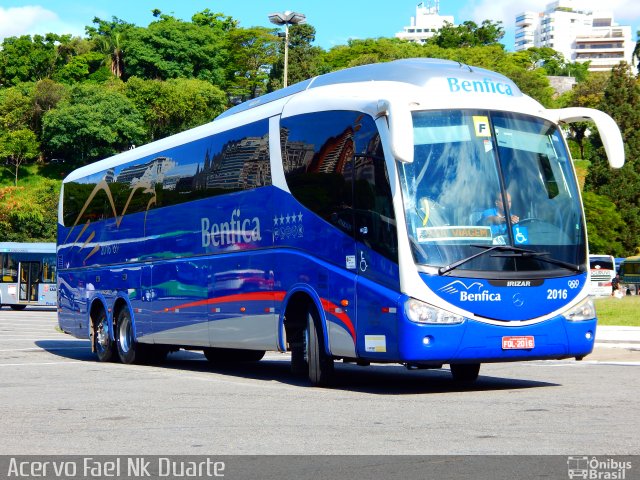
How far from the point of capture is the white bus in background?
66500mm

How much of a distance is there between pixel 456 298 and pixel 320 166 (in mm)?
2698

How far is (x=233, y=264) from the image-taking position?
1656cm

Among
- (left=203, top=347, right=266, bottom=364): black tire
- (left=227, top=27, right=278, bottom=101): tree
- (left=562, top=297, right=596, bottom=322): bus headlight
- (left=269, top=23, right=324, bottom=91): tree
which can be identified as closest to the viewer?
(left=562, top=297, right=596, bottom=322): bus headlight

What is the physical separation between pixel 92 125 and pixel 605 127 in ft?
355

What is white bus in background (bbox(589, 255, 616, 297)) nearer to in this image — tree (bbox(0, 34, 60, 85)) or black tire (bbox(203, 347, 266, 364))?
black tire (bbox(203, 347, 266, 364))

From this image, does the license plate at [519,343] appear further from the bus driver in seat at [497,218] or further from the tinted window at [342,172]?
the tinted window at [342,172]

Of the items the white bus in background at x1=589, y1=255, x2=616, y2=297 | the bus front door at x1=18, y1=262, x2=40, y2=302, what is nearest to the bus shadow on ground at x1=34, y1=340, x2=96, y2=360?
the bus front door at x1=18, y1=262, x2=40, y2=302

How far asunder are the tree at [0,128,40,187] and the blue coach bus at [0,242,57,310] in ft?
224

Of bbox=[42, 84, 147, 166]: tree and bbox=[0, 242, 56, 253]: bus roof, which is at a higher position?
bbox=[42, 84, 147, 166]: tree

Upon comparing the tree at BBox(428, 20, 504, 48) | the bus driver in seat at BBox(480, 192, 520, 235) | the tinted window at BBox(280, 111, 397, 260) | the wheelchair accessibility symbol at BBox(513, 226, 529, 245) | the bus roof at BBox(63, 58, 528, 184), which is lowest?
the wheelchair accessibility symbol at BBox(513, 226, 529, 245)

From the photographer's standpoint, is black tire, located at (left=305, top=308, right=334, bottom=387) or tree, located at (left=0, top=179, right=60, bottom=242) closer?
black tire, located at (left=305, top=308, right=334, bottom=387)

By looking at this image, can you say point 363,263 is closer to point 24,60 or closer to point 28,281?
point 28,281

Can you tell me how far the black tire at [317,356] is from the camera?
1420 centimetres
